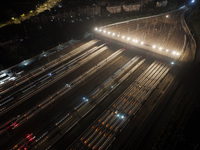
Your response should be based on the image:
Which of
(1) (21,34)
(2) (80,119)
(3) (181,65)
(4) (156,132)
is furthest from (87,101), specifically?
(1) (21,34)

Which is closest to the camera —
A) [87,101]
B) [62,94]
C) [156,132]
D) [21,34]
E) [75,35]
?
[156,132]

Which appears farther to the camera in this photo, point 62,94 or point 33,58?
point 33,58

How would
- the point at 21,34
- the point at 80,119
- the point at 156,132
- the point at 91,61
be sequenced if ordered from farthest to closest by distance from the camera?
the point at 21,34, the point at 91,61, the point at 80,119, the point at 156,132

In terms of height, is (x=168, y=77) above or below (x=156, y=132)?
above

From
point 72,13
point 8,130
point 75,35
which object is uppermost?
point 72,13

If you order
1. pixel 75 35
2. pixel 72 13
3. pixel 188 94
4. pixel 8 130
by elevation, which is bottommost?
pixel 8 130

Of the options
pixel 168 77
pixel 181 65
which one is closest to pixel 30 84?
pixel 168 77

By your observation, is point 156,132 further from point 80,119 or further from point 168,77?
point 168,77

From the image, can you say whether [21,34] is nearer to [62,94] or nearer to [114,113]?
[62,94]

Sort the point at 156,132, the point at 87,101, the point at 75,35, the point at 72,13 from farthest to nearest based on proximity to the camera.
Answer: the point at 72,13, the point at 75,35, the point at 87,101, the point at 156,132
